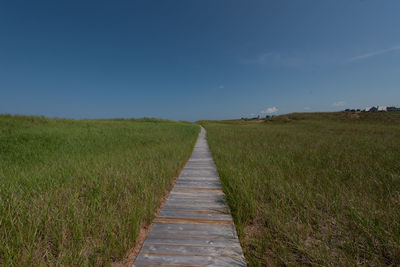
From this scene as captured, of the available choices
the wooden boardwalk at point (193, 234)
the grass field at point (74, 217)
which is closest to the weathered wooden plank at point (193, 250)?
the wooden boardwalk at point (193, 234)

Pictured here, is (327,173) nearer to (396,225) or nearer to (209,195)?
(396,225)

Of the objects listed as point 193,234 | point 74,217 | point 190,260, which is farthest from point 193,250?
point 74,217

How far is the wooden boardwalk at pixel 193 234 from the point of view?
5.08 ft

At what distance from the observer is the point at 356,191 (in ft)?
9.18

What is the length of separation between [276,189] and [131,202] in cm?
288

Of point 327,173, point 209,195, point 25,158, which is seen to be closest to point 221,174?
point 209,195

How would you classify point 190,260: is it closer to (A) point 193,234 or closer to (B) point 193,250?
(B) point 193,250

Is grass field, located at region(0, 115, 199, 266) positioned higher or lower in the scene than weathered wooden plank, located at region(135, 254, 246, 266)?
higher

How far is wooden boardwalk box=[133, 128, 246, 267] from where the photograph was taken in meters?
Answer: 1.55

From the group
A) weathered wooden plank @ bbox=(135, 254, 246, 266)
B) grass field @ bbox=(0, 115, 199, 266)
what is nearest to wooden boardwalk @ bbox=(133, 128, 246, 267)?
weathered wooden plank @ bbox=(135, 254, 246, 266)

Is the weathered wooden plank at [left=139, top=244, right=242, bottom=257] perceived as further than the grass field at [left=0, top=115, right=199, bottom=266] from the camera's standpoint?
Yes

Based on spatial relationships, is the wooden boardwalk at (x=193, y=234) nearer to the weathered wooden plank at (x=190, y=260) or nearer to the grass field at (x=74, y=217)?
the weathered wooden plank at (x=190, y=260)

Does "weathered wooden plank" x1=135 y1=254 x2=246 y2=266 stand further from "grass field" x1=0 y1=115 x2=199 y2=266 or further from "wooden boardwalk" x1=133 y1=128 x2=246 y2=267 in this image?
"grass field" x1=0 y1=115 x2=199 y2=266

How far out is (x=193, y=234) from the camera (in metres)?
1.92
